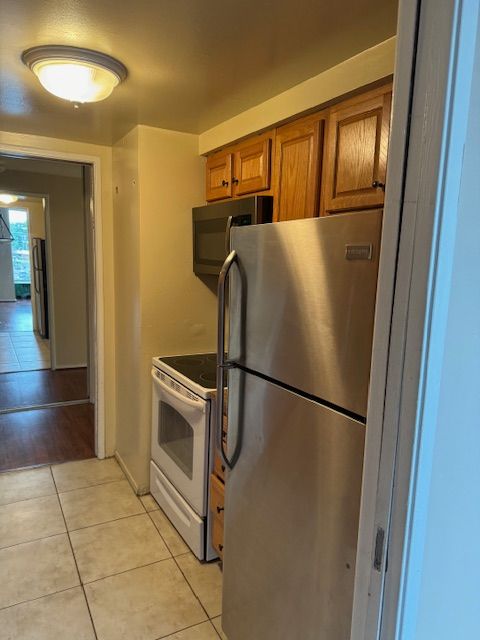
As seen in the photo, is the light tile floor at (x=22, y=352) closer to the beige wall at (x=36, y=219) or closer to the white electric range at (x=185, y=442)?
the beige wall at (x=36, y=219)

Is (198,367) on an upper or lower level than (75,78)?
lower

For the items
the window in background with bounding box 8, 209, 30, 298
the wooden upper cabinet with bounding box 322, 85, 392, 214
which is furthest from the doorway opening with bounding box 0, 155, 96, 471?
the window in background with bounding box 8, 209, 30, 298

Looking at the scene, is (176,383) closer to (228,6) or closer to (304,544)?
(304,544)

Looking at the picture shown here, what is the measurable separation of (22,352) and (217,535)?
530 centimetres

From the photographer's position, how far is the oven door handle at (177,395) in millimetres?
2055

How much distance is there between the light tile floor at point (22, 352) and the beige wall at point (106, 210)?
2801mm

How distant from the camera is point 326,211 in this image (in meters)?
1.68

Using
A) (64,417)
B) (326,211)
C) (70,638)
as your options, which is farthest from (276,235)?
(64,417)

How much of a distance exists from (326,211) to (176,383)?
1163 millimetres

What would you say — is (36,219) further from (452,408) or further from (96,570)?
(452,408)

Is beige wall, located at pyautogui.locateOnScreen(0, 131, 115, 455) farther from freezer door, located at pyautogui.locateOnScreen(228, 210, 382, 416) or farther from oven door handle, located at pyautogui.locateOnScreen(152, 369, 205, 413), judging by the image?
freezer door, located at pyautogui.locateOnScreen(228, 210, 382, 416)

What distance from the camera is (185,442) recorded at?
2.30 meters

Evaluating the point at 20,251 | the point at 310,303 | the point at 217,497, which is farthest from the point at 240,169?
the point at 20,251

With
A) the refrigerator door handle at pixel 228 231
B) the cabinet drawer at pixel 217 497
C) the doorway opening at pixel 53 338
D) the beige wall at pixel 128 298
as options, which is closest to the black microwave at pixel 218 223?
the refrigerator door handle at pixel 228 231
